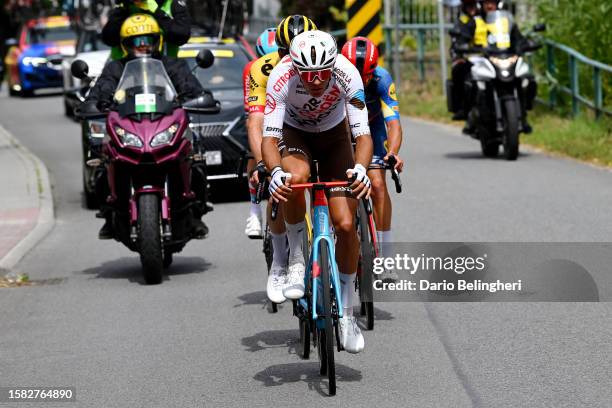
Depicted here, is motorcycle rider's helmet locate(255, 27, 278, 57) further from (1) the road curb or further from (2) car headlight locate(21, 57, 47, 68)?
(2) car headlight locate(21, 57, 47, 68)

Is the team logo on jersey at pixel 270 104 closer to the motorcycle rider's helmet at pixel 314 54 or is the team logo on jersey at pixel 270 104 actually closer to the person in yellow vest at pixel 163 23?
the motorcycle rider's helmet at pixel 314 54

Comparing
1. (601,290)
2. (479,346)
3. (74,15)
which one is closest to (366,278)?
(479,346)

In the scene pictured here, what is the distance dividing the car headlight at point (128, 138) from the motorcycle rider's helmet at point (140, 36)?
1.27 meters

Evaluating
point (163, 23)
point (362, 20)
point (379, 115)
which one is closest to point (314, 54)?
point (379, 115)

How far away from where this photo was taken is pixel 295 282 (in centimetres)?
798

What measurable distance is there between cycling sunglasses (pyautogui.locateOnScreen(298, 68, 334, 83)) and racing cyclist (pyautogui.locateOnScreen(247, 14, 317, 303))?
75 cm

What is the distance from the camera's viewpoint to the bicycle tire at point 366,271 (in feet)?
29.6

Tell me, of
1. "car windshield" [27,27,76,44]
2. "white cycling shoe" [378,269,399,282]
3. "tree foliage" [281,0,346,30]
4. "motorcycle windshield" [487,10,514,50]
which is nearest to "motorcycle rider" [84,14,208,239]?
"white cycling shoe" [378,269,399,282]

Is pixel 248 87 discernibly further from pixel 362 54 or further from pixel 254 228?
pixel 254 228

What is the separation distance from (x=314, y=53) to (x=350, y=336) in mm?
1461

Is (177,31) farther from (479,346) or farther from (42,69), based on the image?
(42,69)

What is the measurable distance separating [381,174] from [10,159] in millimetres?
12553

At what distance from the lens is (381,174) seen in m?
10.2

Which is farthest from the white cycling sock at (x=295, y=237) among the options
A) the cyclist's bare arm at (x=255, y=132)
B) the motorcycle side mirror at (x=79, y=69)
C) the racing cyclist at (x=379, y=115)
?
the motorcycle side mirror at (x=79, y=69)
